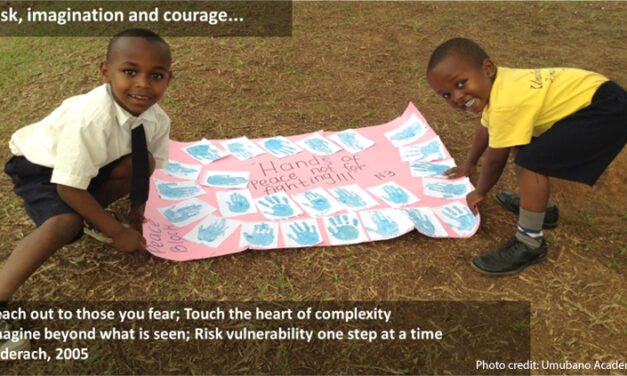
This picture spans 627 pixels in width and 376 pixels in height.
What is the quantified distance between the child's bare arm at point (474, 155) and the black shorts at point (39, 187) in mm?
1729

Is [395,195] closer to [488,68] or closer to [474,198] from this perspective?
[474,198]

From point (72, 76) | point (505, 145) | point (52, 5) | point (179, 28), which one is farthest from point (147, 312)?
point (52, 5)

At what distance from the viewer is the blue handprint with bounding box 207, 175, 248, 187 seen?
9.16 feet

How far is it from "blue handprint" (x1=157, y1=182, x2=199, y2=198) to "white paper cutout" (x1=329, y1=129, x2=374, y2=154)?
97 cm

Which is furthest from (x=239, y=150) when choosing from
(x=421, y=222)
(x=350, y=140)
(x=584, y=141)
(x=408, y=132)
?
(x=584, y=141)

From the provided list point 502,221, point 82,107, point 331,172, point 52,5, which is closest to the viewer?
point 82,107

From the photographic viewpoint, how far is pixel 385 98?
3.67 m

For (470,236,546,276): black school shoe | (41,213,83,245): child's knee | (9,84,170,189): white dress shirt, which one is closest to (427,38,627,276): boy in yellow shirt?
(470,236,546,276): black school shoe

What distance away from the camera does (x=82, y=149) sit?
179 cm

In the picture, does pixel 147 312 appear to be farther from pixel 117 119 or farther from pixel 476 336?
pixel 476 336

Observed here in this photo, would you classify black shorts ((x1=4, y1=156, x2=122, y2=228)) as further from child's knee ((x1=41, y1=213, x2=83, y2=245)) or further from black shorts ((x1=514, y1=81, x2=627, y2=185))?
black shorts ((x1=514, y1=81, x2=627, y2=185))

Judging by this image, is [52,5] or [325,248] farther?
[52,5]

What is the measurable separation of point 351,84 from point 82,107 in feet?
7.76

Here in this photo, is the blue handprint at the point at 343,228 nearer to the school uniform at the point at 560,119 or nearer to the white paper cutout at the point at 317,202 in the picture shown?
the white paper cutout at the point at 317,202
